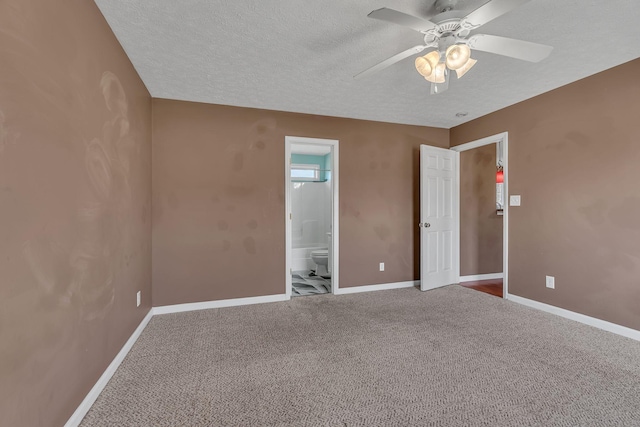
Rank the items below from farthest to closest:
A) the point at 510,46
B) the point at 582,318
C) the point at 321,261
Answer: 1. the point at 321,261
2. the point at 582,318
3. the point at 510,46

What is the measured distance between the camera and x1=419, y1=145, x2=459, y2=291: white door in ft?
13.0

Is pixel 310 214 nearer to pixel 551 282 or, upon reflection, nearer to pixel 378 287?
pixel 378 287

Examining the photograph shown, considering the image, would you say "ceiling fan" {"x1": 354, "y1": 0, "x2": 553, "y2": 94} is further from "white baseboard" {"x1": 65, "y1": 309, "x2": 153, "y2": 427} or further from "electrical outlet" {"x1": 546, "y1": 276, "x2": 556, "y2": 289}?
"white baseboard" {"x1": 65, "y1": 309, "x2": 153, "y2": 427}

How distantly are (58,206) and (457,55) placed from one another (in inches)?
89.8

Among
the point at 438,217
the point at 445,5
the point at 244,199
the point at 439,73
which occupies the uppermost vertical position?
the point at 445,5

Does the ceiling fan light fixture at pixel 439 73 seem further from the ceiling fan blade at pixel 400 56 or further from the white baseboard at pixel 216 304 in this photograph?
the white baseboard at pixel 216 304

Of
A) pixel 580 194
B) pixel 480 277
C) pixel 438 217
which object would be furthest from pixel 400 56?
pixel 480 277

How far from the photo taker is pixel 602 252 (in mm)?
2715

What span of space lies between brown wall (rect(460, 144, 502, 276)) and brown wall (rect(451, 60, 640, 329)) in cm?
101

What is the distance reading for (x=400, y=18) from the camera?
1.52m

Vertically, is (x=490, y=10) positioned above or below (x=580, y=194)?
above

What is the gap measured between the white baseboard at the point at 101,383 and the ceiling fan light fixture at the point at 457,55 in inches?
112

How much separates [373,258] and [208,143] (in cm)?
263

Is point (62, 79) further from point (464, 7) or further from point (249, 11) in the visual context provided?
point (464, 7)
